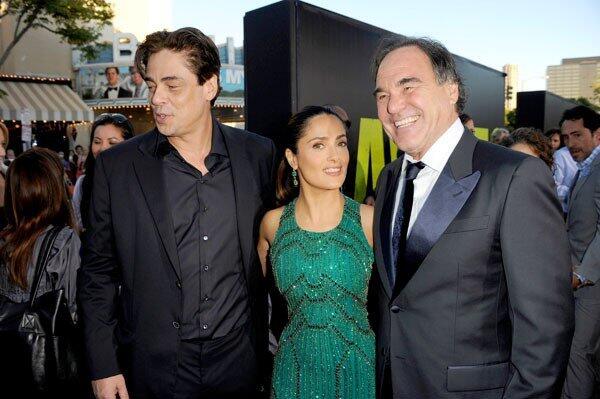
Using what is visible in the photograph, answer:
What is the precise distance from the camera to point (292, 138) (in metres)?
2.76

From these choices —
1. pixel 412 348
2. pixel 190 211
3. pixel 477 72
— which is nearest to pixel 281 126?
pixel 190 211

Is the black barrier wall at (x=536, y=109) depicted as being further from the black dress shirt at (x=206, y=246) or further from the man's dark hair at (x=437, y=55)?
the black dress shirt at (x=206, y=246)

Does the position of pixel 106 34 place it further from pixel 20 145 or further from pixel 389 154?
pixel 389 154

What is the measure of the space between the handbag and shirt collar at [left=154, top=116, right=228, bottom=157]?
109 centimetres

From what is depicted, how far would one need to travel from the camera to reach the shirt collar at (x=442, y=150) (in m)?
1.84

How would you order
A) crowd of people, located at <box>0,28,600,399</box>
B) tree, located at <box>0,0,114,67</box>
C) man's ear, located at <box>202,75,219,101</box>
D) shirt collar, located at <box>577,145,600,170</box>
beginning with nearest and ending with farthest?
crowd of people, located at <box>0,28,600,399</box>, man's ear, located at <box>202,75,219,101</box>, shirt collar, located at <box>577,145,600,170</box>, tree, located at <box>0,0,114,67</box>

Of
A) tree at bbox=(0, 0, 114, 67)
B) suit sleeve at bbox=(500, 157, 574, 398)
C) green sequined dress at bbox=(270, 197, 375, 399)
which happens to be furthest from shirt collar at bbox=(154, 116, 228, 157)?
tree at bbox=(0, 0, 114, 67)

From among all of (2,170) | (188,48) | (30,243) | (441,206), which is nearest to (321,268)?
(441,206)

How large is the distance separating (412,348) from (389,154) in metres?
4.13

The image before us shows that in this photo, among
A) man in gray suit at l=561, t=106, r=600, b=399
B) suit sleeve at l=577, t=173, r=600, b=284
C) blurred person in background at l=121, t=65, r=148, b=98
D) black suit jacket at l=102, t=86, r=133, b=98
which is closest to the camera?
suit sleeve at l=577, t=173, r=600, b=284

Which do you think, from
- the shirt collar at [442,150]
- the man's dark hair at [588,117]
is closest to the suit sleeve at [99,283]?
the shirt collar at [442,150]

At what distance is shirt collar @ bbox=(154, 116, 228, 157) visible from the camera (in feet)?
7.95

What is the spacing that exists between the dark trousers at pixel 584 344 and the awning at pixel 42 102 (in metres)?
18.3

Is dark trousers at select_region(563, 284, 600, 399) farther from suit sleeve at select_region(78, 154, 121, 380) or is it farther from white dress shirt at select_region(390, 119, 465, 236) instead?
suit sleeve at select_region(78, 154, 121, 380)
